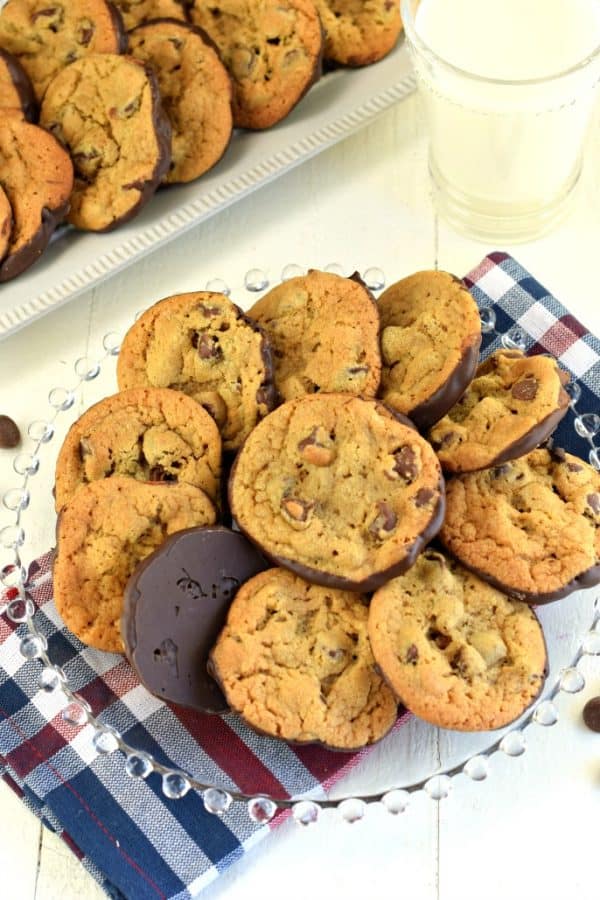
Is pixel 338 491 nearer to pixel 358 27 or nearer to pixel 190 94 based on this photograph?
pixel 190 94

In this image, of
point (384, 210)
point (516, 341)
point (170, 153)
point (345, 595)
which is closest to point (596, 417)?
point (516, 341)

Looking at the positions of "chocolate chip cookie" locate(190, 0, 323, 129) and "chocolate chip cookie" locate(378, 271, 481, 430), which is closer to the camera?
"chocolate chip cookie" locate(378, 271, 481, 430)

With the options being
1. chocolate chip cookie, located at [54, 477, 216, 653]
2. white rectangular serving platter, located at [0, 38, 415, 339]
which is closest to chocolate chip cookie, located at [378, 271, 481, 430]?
chocolate chip cookie, located at [54, 477, 216, 653]

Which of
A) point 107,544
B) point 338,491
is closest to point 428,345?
point 338,491

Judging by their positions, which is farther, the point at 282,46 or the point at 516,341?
the point at 282,46

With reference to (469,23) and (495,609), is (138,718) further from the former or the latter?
(469,23)

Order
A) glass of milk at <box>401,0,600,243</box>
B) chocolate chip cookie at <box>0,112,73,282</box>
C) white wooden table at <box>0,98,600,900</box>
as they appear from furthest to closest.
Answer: chocolate chip cookie at <box>0,112,73,282</box> < glass of milk at <box>401,0,600,243</box> < white wooden table at <box>0,98,600,900</box>

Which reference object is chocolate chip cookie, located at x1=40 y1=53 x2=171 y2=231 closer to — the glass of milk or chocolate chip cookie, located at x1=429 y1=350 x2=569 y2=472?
the glass of milk
